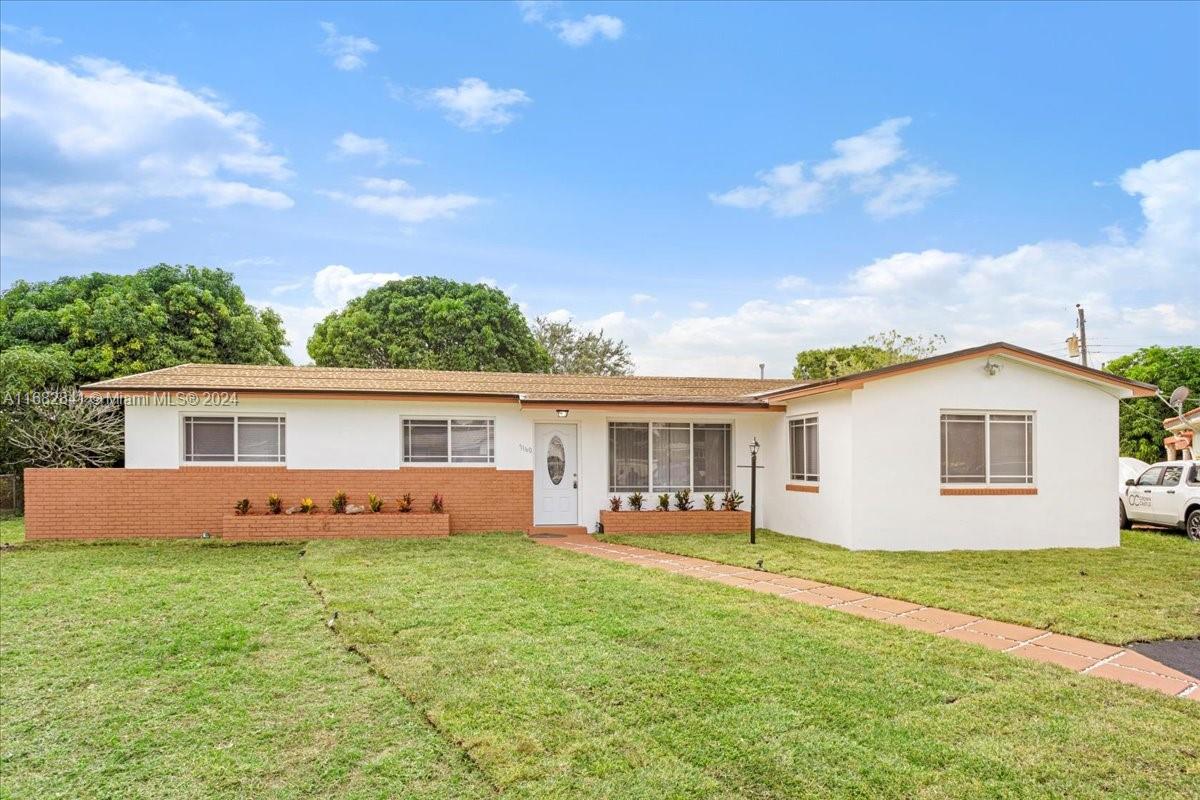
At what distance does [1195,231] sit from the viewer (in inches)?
509

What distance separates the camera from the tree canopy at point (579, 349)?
1591 inches

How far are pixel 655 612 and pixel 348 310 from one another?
29.1 meters

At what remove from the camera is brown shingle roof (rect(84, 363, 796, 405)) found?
1383 centimetres

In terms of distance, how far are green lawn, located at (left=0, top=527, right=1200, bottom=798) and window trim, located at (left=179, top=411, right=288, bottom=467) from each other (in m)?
6.08

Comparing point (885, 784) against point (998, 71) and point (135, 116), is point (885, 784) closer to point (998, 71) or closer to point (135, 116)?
point (998, 71)

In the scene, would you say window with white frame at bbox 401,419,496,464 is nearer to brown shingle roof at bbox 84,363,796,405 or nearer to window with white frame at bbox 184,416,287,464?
brown shingle roof at bbox 84,363,796,405

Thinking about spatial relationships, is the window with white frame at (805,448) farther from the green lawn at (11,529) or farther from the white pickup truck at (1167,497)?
the green lawn at (11,529)

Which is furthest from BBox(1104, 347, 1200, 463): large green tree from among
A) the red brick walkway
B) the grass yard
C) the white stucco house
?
the grass yard

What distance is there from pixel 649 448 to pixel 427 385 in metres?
4.93

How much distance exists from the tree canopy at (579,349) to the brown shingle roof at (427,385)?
22188mm

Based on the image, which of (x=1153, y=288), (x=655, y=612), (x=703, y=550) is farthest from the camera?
(x=1153, y=288)

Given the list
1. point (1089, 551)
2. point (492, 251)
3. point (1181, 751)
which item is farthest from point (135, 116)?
point (1089, 551)

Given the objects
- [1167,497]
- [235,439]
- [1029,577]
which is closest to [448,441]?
[235,439]

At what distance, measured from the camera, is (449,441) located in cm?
1487
